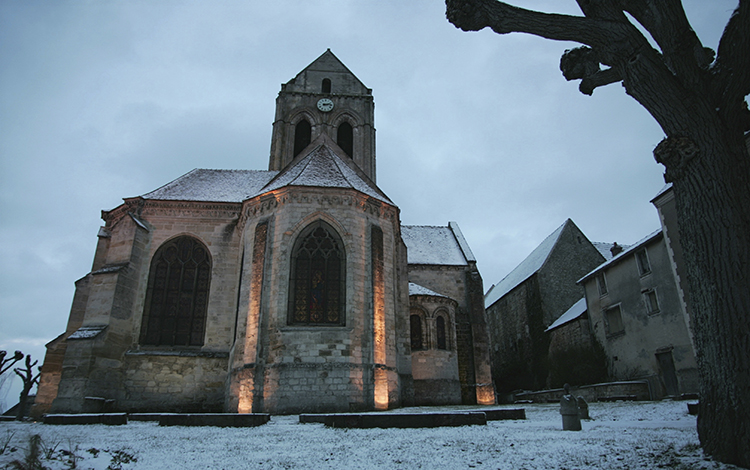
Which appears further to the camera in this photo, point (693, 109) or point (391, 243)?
point (391, 243)

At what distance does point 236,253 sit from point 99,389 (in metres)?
6.42

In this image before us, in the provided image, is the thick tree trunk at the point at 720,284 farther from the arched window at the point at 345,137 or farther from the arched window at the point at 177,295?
the arched window at the point at 345,137

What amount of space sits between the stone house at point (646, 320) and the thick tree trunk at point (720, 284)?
13231 mm

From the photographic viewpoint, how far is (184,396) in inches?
627

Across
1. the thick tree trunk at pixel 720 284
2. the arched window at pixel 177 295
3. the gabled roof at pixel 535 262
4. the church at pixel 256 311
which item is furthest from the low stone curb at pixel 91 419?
the gabled roof at pixel 535 262

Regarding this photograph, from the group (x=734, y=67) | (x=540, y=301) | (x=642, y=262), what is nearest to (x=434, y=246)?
(x=540, y=301)

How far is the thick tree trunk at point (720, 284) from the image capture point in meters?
4.42

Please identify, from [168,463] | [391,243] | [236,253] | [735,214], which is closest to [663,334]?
[391,243]

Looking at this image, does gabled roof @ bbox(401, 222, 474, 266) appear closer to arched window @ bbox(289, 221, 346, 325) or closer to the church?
the church

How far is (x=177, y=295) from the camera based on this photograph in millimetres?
17500

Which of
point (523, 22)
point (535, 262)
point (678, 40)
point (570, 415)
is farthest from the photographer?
→ point (535, 262)

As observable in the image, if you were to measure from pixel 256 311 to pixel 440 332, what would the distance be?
10.0m

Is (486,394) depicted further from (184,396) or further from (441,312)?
(184,396)

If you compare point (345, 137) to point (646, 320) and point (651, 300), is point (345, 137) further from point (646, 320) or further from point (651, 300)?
point (646, 320)
